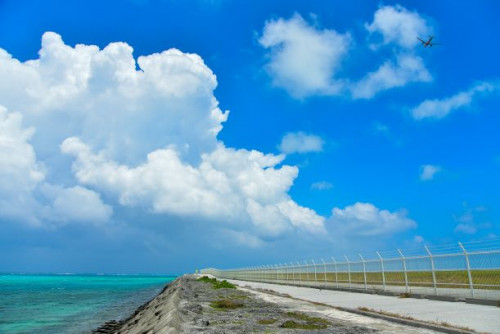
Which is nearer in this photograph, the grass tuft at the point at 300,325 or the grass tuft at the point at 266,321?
the grass tuft at the point at 300,325

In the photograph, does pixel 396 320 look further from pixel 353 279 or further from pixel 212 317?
pixel 353 279

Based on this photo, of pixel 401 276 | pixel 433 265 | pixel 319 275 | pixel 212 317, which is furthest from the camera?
pixel 319 275

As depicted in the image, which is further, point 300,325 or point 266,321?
point 266,321

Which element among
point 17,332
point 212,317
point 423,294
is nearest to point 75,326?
point 17,332

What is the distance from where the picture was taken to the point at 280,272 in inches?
2051

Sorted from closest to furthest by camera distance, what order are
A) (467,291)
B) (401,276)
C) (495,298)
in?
(495,298) → (467,291) → (401,276)

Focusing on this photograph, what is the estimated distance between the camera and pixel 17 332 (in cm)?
2566

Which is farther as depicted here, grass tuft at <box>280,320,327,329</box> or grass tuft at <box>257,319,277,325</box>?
grass tuft at <box>257,319,277,325</box>

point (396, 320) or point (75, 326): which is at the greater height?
point (396, 320)

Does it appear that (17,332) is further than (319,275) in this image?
No

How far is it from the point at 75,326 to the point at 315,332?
23195 mm

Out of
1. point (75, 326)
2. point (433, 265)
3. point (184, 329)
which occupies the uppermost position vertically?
point (433, 265)

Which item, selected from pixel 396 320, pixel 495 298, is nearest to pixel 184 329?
pixel 396 320

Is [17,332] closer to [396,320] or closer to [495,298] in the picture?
[396,320]
